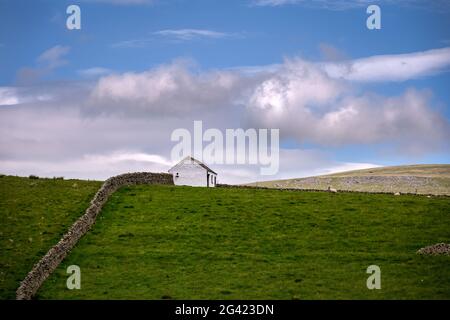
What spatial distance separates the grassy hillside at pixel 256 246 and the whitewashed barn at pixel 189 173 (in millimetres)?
10316

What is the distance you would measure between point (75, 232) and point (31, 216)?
627cm

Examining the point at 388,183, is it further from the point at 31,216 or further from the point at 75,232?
the point at 75,232

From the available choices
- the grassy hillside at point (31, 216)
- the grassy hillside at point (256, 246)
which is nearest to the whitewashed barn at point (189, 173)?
the grassy hillside at point (256, 246)

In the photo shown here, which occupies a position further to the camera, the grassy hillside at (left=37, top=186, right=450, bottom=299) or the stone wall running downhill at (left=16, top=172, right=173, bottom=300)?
the stone wall running downhill at (left=16, top=172, right=173, bottom=300)

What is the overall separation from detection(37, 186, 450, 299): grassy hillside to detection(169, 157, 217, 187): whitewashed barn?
1032 cm

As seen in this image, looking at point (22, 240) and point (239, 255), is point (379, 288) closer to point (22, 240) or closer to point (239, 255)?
point (239, 255)

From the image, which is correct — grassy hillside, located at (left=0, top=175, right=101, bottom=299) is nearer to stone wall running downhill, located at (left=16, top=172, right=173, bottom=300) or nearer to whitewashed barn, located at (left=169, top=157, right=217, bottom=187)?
stone wall running downhill, located at (left=16, top=172, right=173, bottom=300)

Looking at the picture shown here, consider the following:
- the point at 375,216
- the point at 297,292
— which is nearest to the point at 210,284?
the point at 297,292

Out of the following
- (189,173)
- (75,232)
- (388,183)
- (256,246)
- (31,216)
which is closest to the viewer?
(256,246)

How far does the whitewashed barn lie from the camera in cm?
7725

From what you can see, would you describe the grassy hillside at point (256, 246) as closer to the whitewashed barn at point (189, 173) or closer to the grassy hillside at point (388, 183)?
the whitewashed barn at point (189, 173)

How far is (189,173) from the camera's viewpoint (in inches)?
3041

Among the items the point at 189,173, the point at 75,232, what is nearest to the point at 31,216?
the point at 75,232

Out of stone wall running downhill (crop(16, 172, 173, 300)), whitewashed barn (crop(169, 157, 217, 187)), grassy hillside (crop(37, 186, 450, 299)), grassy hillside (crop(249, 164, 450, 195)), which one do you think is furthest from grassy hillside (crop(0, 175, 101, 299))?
grassy hillside (crop(249, 164, 450, 195))
